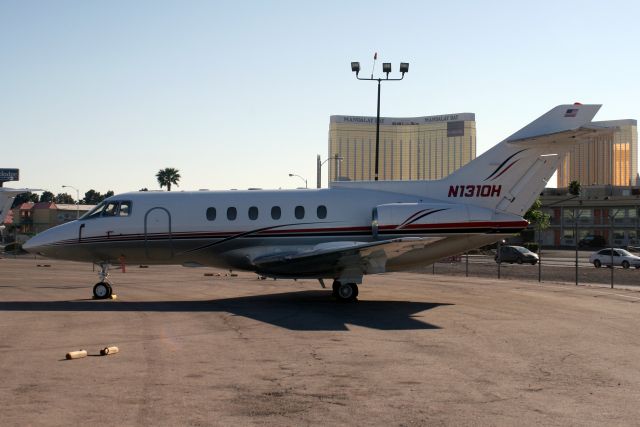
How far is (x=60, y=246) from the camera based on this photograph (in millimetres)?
22781

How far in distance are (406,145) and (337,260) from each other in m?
109

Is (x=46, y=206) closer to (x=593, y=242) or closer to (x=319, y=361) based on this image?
(x=593, y=242)

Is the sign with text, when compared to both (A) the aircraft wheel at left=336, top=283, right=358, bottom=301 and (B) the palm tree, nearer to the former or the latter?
(B) the palm tree

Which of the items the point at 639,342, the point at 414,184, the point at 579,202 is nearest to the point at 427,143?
the point at 579,202

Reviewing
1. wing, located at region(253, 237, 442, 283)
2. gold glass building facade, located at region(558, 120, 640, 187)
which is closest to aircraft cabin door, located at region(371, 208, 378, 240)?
wing, located at region(253, 237, 442, 283)

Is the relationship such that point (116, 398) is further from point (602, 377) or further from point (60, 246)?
point (60, 246)

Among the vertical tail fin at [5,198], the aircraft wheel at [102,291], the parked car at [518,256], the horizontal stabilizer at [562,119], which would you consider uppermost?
the horizontal stabilizer at [562,119]

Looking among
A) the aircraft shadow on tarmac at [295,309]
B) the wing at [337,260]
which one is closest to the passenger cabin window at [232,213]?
the wing at [337,260]

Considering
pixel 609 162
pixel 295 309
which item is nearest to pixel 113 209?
pixel 295 309

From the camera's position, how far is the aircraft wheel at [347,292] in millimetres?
21969

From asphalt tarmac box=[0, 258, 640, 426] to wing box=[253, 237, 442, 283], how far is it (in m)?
0.99

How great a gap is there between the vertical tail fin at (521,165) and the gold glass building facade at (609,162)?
123 meters

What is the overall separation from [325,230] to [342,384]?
12.3 meters

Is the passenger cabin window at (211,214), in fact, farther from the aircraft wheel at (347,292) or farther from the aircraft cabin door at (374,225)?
the aircraft cabin door at (374,225)
